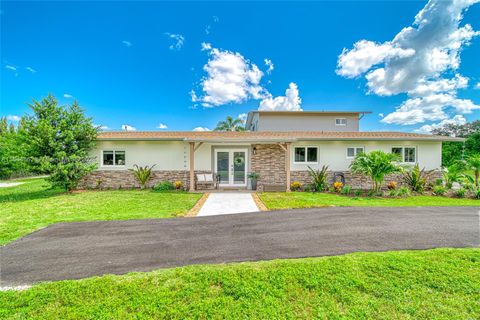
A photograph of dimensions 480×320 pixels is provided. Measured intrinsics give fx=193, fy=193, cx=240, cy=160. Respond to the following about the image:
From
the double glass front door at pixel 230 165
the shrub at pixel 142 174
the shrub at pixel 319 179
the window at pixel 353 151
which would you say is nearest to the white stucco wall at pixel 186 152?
the window at pixel 353 151

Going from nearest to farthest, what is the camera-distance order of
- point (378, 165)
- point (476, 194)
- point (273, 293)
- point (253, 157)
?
point (273, 293), point (476, 194), point (378, 165), point (253, 157)

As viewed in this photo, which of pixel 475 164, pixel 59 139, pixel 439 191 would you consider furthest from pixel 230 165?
pixel 475 164

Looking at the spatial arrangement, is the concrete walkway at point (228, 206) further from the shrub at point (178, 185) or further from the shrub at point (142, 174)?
the shrub at point (142, 174)

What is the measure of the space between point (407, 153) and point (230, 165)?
410 inches

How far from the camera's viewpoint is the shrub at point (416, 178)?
1012 cm

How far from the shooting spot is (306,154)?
11211 mm

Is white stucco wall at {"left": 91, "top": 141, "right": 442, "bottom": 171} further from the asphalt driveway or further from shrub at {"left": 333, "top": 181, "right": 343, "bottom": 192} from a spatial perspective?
the asphalt driveway

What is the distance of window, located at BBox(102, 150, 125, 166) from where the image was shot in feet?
37.0

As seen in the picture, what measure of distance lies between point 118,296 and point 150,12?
14.7 m

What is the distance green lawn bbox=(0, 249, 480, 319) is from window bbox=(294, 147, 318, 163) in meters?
8.24

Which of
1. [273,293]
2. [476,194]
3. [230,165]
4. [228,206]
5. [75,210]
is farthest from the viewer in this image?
[230,165]

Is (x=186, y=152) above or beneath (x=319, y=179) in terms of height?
above

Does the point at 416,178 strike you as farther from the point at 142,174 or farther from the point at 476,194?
the point at 142,174

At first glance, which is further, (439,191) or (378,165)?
(439,191)
